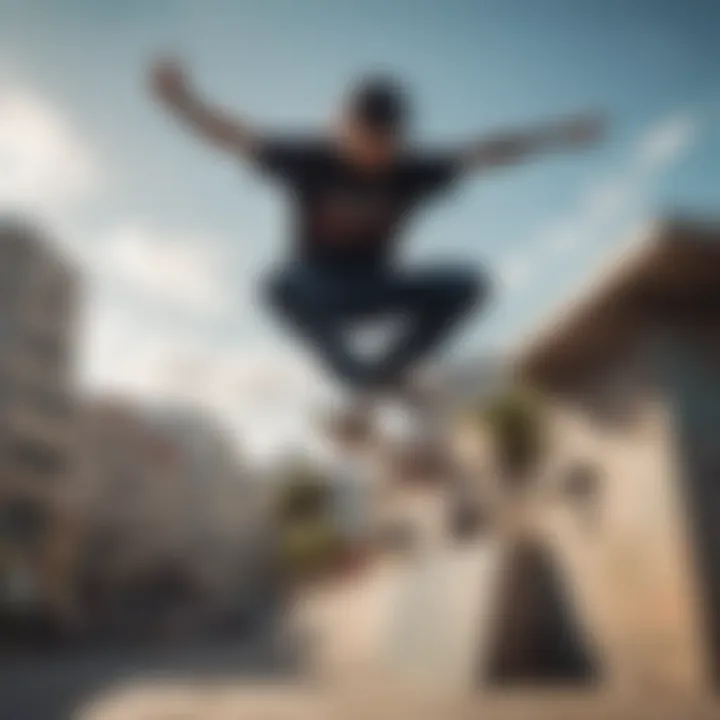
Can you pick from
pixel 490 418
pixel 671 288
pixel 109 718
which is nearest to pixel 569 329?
pixel 671 288

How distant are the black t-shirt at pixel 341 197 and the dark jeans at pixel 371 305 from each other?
0.11m

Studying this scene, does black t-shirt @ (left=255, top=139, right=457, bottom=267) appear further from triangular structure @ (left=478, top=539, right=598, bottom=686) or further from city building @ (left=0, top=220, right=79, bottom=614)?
city building @ (left=0, top=220, right=79, bottom=614)

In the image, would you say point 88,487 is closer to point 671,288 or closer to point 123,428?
point 123,428

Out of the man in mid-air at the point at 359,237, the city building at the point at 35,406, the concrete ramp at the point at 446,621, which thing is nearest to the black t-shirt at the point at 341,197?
the man in mid-air at the point at 359,237

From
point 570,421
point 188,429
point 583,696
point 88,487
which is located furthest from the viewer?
point 188,429

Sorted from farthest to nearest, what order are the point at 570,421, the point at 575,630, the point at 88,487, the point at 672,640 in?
the point at 88,487 < the point at 570,421 < the point at 575,630 < the point at 672,640

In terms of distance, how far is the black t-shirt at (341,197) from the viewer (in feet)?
12.0

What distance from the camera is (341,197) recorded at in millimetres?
3635

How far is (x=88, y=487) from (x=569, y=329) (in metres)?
33.2

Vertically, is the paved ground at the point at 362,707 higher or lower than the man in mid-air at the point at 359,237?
lower

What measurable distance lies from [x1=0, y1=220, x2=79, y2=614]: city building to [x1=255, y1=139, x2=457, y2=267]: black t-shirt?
2232 cm

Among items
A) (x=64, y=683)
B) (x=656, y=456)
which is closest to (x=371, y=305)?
(x=656, y=456)

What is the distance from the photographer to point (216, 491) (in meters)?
39.4

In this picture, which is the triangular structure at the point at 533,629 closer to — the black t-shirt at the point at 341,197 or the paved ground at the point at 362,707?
the paved ground at the point at 362,707
